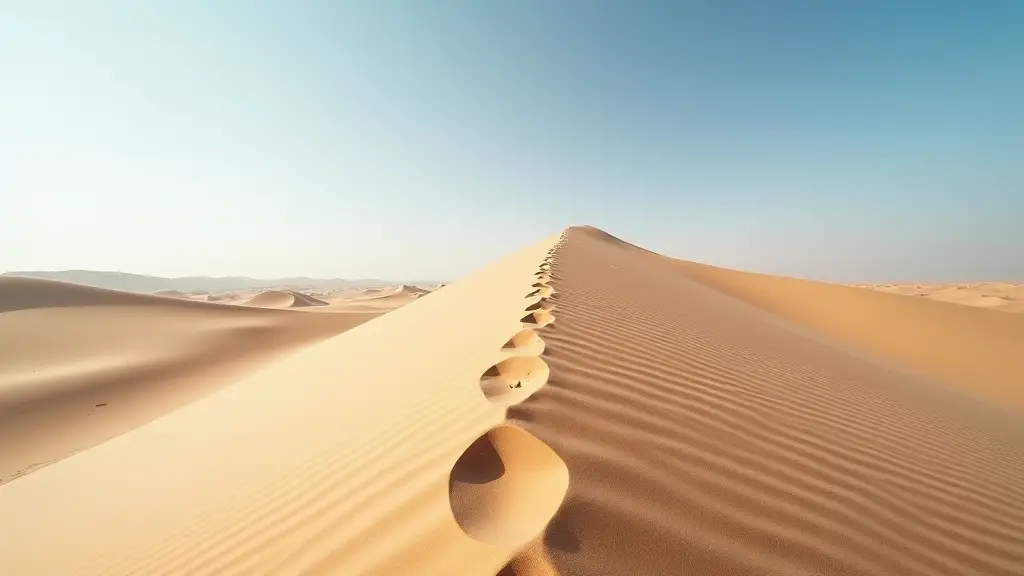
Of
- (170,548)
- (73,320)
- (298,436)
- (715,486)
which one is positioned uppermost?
(715,486)

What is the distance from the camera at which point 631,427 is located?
1866mm

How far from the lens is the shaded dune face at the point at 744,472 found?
125 cm

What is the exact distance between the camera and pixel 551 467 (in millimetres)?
1462

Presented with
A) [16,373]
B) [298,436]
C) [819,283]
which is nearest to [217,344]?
[16,373]

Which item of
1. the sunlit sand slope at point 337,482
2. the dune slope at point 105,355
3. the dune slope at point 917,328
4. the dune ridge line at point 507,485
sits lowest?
the dune slope at point 105,355

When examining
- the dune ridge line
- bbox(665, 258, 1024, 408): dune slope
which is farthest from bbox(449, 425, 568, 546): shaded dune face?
bbox(665, 258, 1024, 408): dune slope

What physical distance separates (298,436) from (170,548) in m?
0.81

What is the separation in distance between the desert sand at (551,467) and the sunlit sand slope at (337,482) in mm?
13

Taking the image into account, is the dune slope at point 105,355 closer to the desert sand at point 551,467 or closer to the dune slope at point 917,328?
the desert sand at point 551,467

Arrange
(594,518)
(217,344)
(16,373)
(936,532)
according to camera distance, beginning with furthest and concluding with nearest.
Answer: (217,344)
(16,373)
(936,532)
(594,518)

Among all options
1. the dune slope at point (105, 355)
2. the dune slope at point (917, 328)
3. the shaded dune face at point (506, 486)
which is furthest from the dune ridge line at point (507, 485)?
the dune slope at point (917, 328)

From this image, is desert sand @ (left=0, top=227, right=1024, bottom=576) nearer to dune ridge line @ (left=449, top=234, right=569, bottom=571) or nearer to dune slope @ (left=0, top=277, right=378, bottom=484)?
dune ridge line @ (left=449, top=234, right=569, bottom=571)

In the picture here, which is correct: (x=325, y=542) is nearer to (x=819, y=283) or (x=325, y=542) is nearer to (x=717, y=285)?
(x=717, y=285)

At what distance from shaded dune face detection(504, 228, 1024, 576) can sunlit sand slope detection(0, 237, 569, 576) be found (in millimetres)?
166
